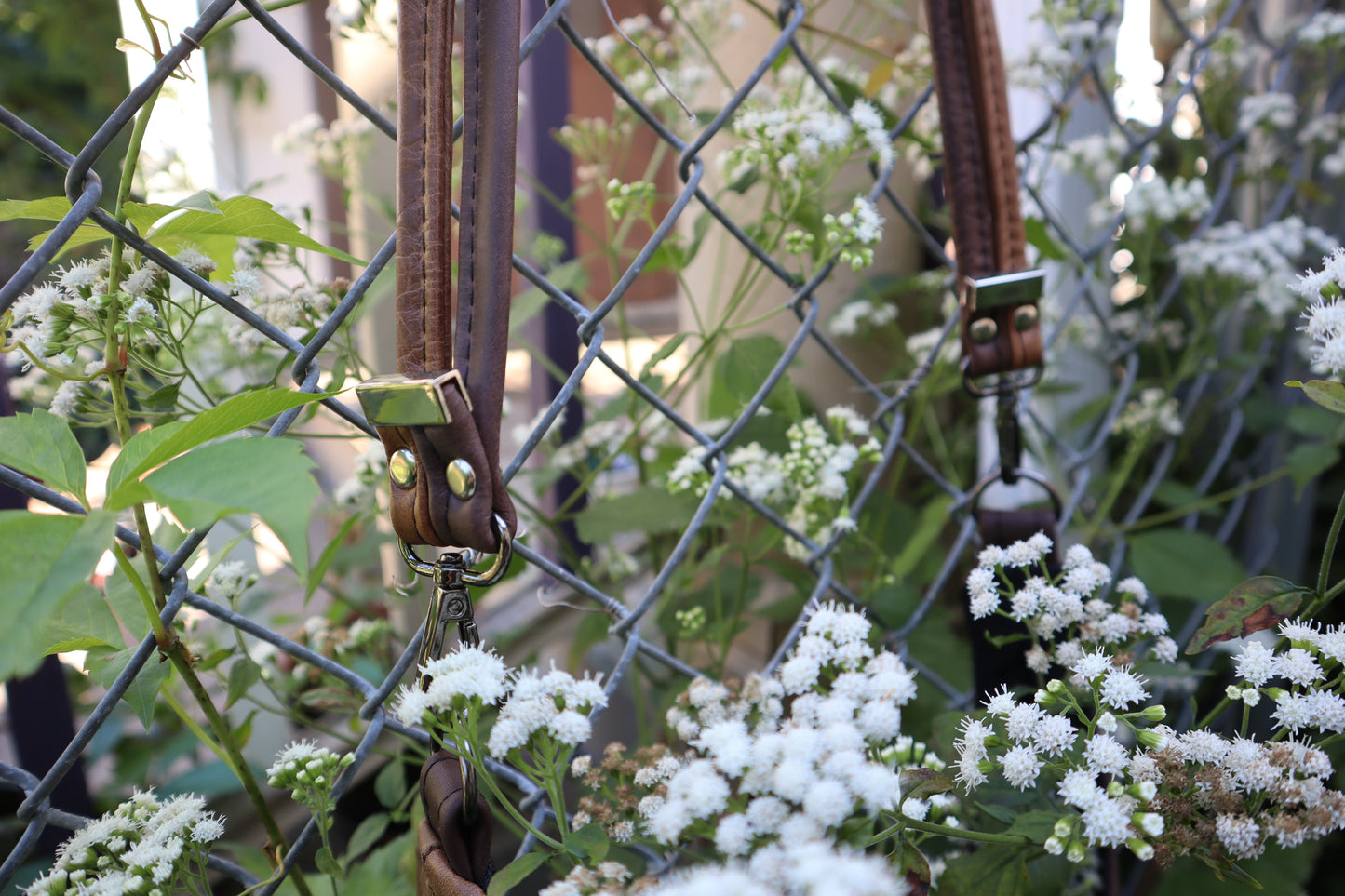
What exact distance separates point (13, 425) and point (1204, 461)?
4.65 feet

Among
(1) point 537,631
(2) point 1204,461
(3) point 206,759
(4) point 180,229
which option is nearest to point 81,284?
(4) point 180,229

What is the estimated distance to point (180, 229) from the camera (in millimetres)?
369

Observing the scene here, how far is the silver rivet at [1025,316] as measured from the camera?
569 mm

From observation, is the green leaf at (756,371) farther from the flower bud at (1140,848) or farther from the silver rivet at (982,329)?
the flower bud at (1140,848)

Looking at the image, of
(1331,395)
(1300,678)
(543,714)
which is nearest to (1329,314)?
(1331,395)

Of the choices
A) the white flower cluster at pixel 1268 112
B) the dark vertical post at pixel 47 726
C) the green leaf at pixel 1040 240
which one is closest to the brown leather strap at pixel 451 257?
the dark vertical post at pixel 47 726

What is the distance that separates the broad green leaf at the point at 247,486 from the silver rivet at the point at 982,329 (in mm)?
464

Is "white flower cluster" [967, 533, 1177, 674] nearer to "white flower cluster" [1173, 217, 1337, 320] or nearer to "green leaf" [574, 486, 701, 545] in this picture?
"green leaf" [574, 486, 701, 545]

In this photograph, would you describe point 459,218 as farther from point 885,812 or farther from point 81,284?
point 885,812

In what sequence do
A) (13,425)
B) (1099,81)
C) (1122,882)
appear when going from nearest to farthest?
(13,425) → (1099,81) → (1122,882)

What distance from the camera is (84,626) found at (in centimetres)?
38

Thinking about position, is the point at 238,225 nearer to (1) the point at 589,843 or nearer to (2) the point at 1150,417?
(1) the point at 589,843

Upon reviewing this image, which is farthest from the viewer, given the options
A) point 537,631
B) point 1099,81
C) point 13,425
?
point 537,631

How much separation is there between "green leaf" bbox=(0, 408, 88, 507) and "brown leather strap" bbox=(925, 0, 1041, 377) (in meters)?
0.53
